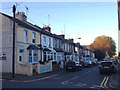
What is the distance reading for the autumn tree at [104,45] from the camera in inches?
5069

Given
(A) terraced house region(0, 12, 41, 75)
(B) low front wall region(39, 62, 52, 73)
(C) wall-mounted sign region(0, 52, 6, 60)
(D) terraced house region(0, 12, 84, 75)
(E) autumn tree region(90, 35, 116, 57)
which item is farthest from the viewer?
(E) autumn tree region(90, 35, 116, 57)

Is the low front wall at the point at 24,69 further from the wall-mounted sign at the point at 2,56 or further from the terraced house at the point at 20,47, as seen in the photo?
the wall-mounted sign at the point at 2,56

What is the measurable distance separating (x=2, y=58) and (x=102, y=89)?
17.9m

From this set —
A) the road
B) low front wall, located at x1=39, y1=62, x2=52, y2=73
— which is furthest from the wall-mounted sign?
the road

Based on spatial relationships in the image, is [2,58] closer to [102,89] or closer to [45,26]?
[102,89]

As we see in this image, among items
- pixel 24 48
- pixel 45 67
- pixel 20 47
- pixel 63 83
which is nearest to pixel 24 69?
pixel 20 47

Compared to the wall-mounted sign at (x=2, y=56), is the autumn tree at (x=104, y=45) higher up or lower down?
higher up

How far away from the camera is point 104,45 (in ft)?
429

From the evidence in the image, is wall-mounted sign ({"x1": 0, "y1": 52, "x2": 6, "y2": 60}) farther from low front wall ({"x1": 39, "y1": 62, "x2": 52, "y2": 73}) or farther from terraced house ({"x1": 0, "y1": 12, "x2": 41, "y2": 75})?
low front wall ({"x1": 39, "y1": 62, "x2": 52, "y2": 73})

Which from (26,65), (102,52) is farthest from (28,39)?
(102,52)

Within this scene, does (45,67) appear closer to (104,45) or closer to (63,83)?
(63,83)

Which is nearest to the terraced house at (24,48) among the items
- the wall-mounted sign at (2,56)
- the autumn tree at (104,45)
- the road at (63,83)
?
the wall-mounted sign at (2,56)

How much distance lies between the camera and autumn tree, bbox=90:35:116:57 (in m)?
129

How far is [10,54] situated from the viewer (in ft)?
108
